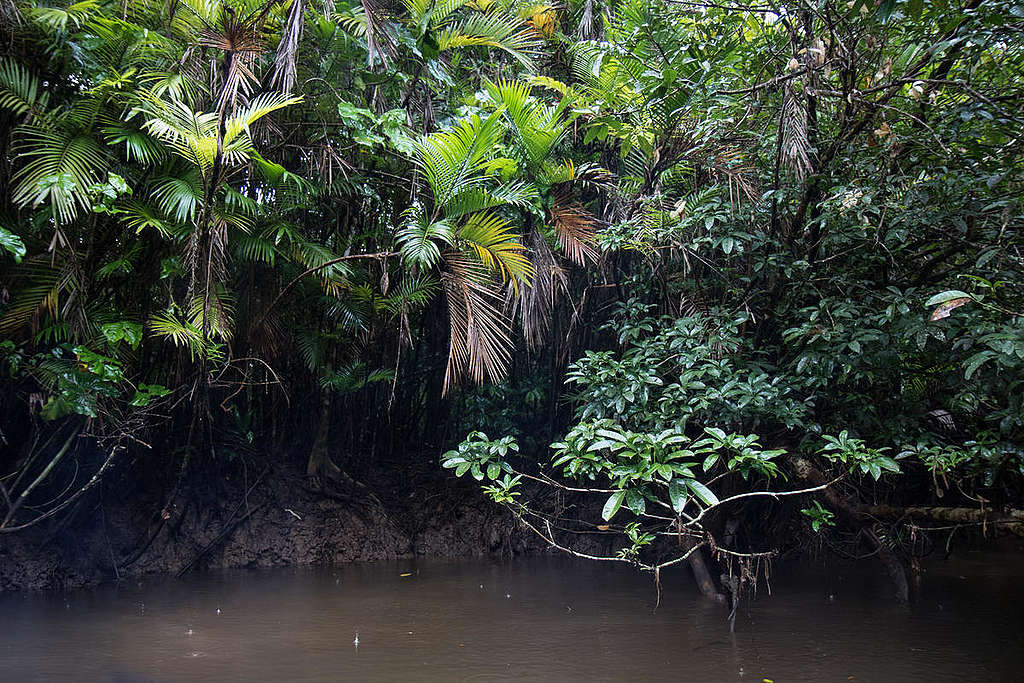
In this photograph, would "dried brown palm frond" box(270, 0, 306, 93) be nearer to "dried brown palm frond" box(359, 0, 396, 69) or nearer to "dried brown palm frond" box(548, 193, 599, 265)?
"dried brown palm frond" box(359, 0, 396, 69)

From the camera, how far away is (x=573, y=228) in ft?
16.6

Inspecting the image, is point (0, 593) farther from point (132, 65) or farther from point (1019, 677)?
point (1019, 677)

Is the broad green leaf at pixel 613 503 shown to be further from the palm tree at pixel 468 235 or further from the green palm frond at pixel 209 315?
the green palm frond at pixel 209 315

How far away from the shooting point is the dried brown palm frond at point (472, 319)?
436 centimetres

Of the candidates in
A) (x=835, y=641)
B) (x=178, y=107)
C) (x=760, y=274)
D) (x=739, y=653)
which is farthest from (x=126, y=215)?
(x=835, y=641)

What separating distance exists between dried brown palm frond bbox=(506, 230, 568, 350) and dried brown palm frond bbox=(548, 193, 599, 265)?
0.13 meters

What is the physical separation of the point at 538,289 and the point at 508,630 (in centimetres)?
214

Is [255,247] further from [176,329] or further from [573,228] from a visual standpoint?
[573,228]

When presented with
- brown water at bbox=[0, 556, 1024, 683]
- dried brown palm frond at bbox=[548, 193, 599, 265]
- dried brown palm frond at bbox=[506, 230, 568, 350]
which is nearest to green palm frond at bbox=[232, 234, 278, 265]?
dried brown palm frond at bbox=[506, 230, 568, 350]

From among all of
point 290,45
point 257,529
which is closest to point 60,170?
point 290,45

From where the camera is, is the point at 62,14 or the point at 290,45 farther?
the point at 290,45

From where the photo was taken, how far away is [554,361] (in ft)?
20.1

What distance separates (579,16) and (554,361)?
2835 mm

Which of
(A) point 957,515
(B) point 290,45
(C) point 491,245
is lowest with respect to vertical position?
(A) point 957,515
